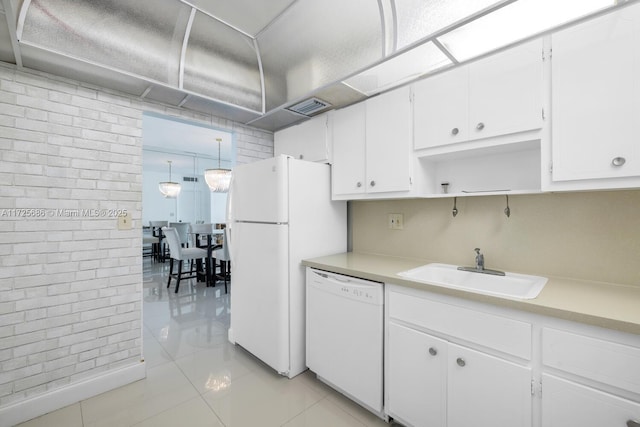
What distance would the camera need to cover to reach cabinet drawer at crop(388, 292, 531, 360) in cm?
115

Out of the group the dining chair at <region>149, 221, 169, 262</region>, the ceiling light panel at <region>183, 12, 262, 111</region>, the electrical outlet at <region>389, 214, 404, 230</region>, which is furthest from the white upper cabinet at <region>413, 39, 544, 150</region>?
the dining chair at <region>149, 221, 169, 262</region>

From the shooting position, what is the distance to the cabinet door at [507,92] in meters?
1.36

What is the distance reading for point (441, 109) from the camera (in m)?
1.69

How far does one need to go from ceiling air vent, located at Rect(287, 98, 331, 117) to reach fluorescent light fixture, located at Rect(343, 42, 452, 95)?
0.35m

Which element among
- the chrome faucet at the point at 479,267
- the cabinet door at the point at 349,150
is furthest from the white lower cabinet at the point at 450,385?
the cabinet door at the point at 349,150

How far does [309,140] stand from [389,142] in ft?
2.86

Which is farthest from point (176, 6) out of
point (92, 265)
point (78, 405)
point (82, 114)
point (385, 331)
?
point (78, 405)

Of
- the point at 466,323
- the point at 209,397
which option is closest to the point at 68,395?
the point at 209,397

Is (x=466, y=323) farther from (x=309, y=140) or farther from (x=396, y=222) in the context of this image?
(x=309, y=140)

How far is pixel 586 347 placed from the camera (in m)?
1.00

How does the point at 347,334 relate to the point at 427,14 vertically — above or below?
below

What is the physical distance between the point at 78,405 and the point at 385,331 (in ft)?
7.02

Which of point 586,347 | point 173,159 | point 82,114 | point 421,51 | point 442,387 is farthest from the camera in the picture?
point 173,159

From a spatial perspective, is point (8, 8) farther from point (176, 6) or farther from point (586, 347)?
point (586, 347)
